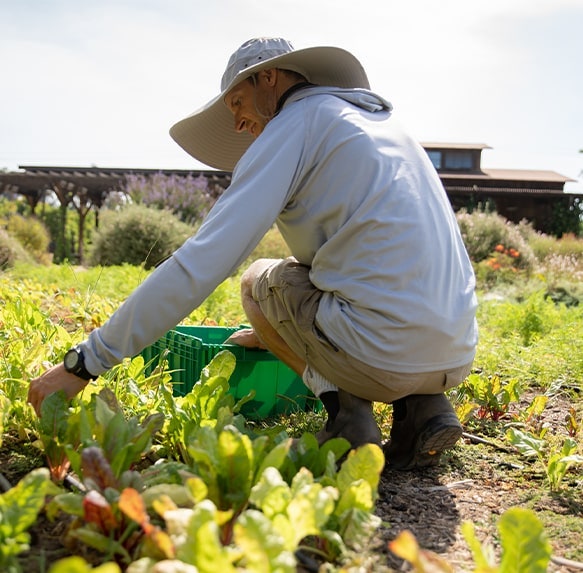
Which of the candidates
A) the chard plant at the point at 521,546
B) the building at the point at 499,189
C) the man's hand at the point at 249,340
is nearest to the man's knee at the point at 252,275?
the man's hand at the point at 249,340

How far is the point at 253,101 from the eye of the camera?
93.0 inches

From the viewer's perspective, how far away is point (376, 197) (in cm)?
206

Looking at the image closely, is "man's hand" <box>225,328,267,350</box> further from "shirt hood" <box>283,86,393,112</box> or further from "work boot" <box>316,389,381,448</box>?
"shirt hood" <box>283,86,393,112</box>

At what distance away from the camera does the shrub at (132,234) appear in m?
11.9

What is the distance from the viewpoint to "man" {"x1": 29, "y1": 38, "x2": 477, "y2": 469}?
6.15 ft

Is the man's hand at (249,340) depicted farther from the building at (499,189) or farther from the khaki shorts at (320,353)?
the building at (499,189)

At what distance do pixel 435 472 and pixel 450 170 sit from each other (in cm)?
2707

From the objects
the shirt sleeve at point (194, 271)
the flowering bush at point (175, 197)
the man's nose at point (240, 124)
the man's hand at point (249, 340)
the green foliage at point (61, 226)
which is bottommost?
the green foliage at point (61, 226)

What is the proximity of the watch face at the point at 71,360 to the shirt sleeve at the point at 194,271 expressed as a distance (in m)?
0.03

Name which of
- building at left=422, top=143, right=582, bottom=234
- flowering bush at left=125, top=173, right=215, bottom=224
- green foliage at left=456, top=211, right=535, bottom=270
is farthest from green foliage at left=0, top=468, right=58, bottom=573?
building at left=422, top=143, right=582, bottom=234

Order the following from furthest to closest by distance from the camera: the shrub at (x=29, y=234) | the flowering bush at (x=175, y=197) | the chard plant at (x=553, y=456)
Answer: the shrub at (x=29, y=234), the flowering bush at (x=175, y=197), the chard plant at (x=553, y=456)

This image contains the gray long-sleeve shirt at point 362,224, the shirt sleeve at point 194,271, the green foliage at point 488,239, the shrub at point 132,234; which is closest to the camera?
the shirt sleeve at point 194,271

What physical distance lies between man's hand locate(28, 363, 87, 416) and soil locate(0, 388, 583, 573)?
20 centimetres

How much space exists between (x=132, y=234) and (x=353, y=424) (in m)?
10.4
